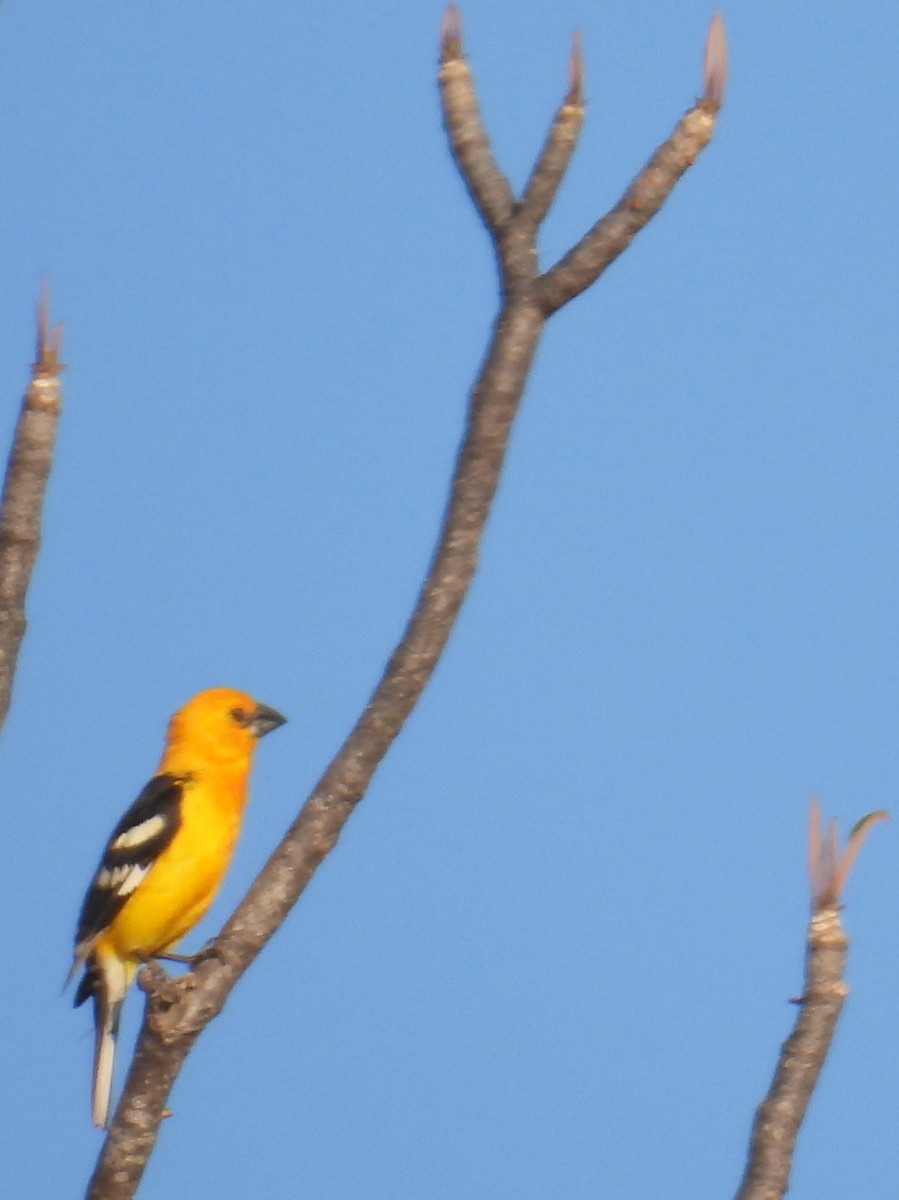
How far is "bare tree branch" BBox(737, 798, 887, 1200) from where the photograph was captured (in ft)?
15.2

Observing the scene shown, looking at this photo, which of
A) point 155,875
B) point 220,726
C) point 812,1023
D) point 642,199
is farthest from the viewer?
point 220,726

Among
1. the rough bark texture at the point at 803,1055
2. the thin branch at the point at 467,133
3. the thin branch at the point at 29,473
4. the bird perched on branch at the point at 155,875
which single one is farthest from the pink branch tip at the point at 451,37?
the bird perched on branch at the point at 155,875

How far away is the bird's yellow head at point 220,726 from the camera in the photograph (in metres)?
9.05

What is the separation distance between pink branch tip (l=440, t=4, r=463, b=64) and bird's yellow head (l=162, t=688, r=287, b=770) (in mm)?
4218

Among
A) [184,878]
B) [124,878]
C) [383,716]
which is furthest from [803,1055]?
[124,878]

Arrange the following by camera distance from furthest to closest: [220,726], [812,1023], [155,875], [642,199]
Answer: [220,726] < [155,875] < [642,199] < [812,1023]

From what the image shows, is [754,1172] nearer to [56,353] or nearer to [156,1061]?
[156,1061]

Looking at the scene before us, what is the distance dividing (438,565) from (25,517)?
122 centimetres

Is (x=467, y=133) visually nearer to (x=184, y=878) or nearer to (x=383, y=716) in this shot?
(x=383, y=716)

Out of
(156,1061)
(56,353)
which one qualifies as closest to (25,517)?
(56,353)

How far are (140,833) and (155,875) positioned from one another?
0.65 feet

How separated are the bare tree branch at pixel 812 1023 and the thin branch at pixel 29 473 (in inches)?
93.0

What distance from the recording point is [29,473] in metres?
5.44

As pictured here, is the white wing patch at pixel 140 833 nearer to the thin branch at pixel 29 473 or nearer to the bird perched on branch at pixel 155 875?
the bird perched on branch at pixel 155 875
